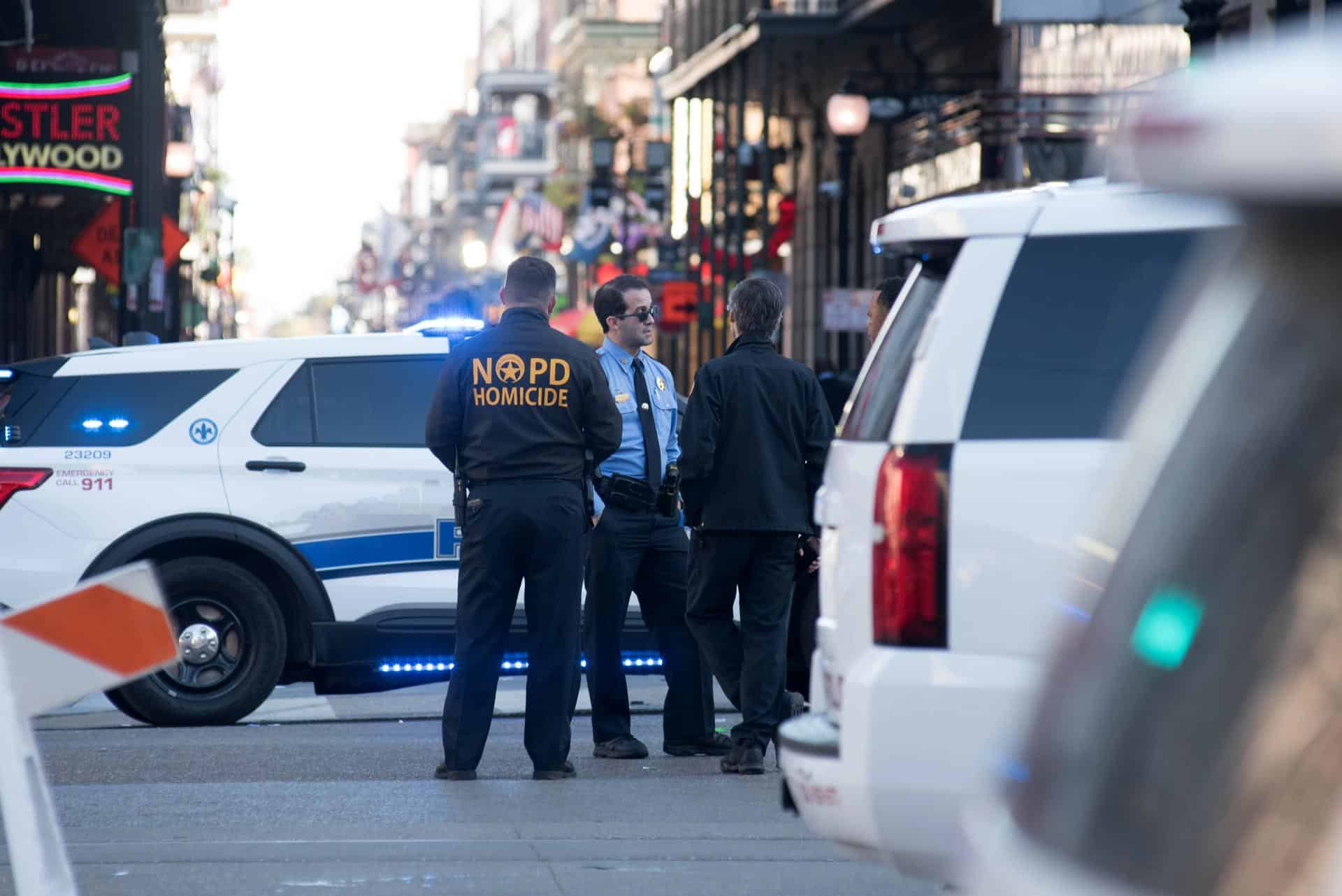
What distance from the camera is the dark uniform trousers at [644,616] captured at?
29.5 ft

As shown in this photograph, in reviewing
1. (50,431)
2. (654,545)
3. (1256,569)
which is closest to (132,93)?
(50,431)

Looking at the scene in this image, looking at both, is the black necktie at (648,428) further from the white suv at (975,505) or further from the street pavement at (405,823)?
the white suv at (975,505)

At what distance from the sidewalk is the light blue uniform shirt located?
204 cm

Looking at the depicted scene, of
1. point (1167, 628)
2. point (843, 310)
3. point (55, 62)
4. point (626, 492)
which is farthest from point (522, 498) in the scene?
point (843, 310)

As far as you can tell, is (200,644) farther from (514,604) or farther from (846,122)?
(846,122)

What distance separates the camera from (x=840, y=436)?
532 cm

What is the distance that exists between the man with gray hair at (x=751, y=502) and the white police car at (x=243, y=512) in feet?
4.87

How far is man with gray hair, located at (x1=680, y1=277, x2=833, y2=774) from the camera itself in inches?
338

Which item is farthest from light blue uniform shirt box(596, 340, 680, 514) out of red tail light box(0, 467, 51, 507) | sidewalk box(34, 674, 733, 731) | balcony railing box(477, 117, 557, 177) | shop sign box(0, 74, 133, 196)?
balcony railing box(477, 117, 557, 177)

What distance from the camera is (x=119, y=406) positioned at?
10344 millimetres

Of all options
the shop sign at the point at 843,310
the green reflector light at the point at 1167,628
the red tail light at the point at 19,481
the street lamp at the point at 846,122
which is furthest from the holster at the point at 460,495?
the street lamp at the point at 846,122

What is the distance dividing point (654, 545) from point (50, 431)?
121 inches

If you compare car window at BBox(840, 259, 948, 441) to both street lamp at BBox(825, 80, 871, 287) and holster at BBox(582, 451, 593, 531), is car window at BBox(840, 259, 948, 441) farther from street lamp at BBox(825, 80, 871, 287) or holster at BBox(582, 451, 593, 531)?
street lamp at BBox(825, 80, 871, 287)

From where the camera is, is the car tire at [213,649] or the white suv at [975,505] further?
the car tire at [213,649]
